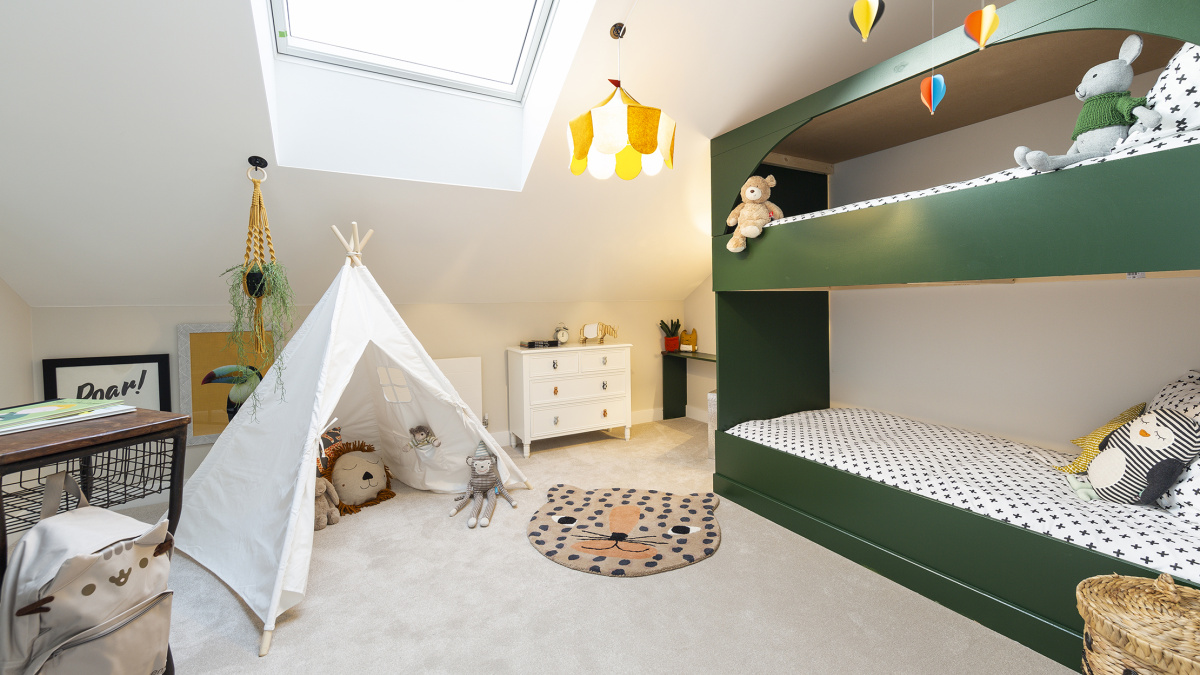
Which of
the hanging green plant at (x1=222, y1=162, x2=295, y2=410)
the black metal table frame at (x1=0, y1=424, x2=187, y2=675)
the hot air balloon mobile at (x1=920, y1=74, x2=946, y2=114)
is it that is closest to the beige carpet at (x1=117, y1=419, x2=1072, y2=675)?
the black metal table frame at (x1=0, y1=424, x2=187, y2=675)

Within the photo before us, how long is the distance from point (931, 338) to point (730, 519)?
166 centimetres

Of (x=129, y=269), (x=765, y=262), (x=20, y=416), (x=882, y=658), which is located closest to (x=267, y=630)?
(x=20, y=416)

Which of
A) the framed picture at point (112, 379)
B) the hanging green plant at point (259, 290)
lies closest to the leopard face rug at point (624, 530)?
the hanging green plant at point (259, 290)

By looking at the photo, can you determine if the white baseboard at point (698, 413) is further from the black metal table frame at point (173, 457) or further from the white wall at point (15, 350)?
the white wall at point (15, 350)

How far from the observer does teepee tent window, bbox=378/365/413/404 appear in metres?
3.15

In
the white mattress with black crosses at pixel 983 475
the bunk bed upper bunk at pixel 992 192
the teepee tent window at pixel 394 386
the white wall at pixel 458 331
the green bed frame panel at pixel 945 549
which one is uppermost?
the bunk bed upper bunk at pixel 992 192

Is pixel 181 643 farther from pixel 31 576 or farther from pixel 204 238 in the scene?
pixel 204 238

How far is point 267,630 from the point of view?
180 centimetres

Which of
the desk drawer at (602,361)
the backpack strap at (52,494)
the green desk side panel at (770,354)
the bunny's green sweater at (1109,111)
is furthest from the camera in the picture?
the desk drawer at (602,361)

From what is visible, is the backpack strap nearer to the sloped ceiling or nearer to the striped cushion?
the sloped ceiling

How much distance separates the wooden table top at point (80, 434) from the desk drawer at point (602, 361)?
2783 millimetres

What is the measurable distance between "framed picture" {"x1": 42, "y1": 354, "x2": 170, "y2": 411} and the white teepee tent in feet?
3.10

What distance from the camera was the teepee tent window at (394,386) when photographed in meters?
3.15

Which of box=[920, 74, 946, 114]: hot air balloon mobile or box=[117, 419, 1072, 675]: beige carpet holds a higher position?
box=[920, 74, 946, 114]: hot air balloon mobile
